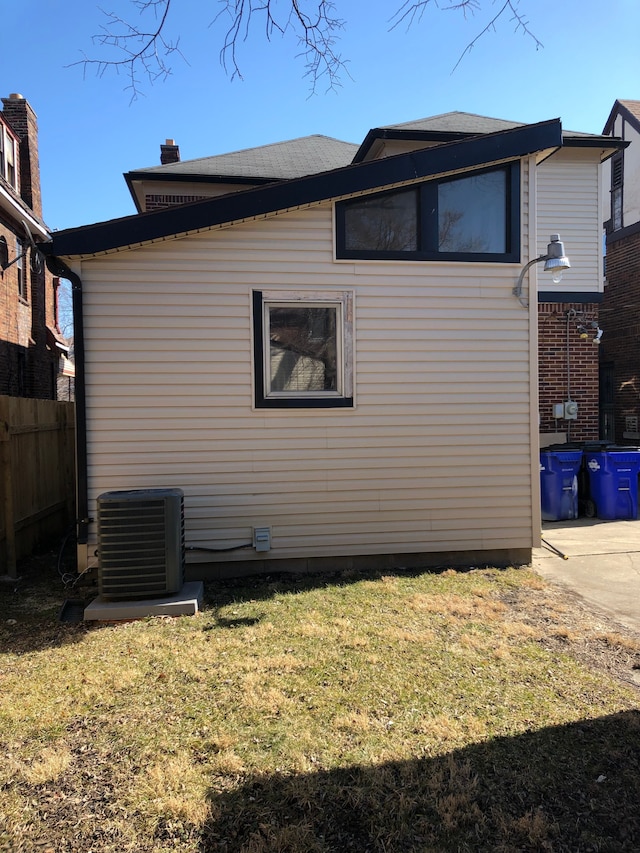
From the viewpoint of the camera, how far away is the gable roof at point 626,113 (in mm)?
13961

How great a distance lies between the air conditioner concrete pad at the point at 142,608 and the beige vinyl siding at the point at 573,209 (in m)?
8.20

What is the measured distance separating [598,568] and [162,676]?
4.74 metres

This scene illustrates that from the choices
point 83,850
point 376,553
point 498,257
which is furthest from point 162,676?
point 498,257

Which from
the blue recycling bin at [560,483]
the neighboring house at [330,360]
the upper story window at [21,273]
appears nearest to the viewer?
the neighboring house at [330,360]

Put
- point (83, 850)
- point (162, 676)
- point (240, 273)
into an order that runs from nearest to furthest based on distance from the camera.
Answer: point (83, 850)
point (162, 676)
point (240, 273)

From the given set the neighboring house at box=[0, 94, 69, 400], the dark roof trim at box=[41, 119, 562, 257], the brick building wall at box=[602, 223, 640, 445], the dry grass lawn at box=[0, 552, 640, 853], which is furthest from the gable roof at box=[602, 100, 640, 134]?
the neighboring house at box=[0, 94, 69, 400]

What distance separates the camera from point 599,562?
6.26m

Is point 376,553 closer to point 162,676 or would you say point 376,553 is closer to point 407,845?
point 162,676

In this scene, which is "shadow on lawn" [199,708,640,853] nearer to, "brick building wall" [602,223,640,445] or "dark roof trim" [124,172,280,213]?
"dark roof trim" [124,172,280,213]

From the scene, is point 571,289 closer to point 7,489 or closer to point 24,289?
point 7,489

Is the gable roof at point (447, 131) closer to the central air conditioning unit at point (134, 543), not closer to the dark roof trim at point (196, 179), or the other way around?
the dark roof trim at point (196, 179)

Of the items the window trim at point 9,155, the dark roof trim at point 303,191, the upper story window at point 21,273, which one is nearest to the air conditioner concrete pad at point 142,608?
the dark roof trim at point 303,191

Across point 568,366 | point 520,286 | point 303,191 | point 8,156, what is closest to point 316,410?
point 303,191

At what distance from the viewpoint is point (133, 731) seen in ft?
9.56
